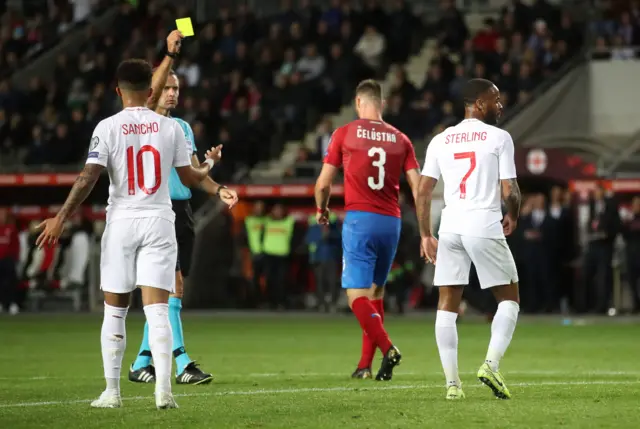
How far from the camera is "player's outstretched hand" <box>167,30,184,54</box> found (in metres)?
9.77

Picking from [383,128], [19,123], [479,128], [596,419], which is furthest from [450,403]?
[19,123]

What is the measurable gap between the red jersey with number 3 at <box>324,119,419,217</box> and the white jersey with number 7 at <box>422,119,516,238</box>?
2187mm

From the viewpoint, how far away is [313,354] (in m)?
15.5

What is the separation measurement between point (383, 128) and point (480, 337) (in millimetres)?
6709

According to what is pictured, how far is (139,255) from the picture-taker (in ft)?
29.5

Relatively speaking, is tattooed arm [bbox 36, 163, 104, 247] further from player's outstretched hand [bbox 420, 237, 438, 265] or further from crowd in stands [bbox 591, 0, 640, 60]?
crowd in stands [bbox 591, 0, 640, 60]

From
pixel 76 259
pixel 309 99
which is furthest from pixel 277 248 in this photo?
pixel 309 99

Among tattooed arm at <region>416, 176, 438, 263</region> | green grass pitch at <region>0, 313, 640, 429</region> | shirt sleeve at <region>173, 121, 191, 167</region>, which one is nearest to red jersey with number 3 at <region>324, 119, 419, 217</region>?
green grass pitch at <region>0, 313, 640, 429</region>

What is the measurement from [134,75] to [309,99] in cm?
2028

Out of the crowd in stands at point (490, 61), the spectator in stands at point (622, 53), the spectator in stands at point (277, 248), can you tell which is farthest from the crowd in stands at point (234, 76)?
the spectator in stands at point (622, 53)

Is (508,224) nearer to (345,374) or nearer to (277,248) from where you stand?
(345,374)

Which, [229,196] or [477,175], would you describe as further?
[477,175]

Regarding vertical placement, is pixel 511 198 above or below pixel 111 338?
above

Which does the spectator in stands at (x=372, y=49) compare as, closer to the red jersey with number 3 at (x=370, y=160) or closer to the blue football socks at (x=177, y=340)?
the red jersey with number 3 at (x=370, y=160)
